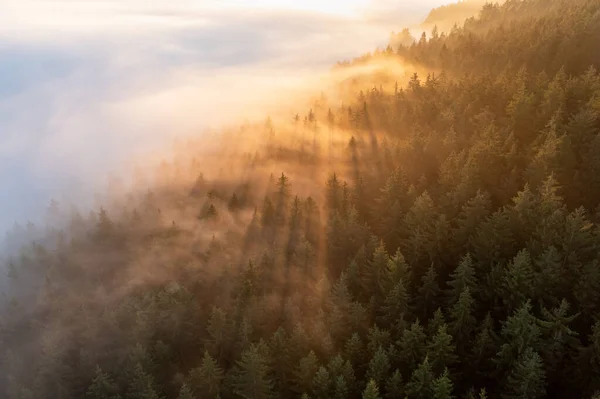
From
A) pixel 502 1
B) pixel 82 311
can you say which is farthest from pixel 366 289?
pixel 502 1

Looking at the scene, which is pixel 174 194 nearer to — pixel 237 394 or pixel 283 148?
pixel 283 148

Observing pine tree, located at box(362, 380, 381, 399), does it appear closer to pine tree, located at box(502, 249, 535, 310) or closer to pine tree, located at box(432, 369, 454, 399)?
pine tree, located at box(432, 369, 454, 399)

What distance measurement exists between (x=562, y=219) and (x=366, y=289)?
79.7 feet

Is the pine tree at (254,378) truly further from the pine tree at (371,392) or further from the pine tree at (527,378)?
the pine tree at (527,378)

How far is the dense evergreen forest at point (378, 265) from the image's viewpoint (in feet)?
146

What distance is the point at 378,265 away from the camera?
5656 centimetres

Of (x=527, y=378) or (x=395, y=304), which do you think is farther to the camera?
(x=395, y=304)

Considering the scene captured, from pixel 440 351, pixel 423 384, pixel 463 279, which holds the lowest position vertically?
pixel 423 384

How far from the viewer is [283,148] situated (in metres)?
124

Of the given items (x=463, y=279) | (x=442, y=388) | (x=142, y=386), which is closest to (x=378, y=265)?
(x=463, y=279)

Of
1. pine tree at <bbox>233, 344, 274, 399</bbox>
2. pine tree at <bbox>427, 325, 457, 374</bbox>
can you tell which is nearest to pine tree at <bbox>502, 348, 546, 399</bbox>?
pine tree at <bbox>427, 325, 457, 374</bbox>

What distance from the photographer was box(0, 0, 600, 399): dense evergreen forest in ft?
146

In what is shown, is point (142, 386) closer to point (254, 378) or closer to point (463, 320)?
point (254, 378)

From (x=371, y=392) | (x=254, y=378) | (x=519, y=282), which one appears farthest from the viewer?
(x=254, y=378)
